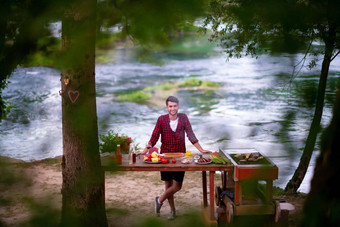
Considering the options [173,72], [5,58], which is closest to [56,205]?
[5,58]

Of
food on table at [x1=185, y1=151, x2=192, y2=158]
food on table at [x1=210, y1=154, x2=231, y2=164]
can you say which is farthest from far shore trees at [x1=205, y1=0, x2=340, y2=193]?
food on table at [x1=185, y1=151, x2=192, y2=158]

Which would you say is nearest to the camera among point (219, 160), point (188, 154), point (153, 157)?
point (219, 160)

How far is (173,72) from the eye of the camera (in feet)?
106

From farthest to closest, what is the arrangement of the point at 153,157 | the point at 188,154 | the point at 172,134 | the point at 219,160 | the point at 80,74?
the point at 172,134
the point at 188,154
the point at 153,157
the point at 219,160
the point at 80,74

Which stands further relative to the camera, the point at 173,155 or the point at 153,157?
the point at 173,155

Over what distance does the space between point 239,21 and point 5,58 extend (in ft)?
1.52

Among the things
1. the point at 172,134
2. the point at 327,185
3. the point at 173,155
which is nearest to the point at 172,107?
the point at 172,134

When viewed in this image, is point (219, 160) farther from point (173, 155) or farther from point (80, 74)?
point (80, 74)

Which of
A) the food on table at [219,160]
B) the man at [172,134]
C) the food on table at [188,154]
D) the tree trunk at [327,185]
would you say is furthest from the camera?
the man at [172,134]

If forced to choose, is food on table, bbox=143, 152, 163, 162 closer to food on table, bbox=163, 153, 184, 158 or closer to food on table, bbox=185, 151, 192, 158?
food on table, bbox=163, 153, 184, 158

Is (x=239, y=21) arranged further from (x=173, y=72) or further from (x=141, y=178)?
(x=173, y=72)

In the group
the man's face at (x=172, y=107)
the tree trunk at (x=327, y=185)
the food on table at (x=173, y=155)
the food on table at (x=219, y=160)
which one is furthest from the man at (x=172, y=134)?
the tree trunk at (x=327, y=185)

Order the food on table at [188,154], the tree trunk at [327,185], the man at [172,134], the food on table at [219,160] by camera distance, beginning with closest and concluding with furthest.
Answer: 1. the tree trunk at [327,185]
2. the food on table at [219,160]
3. the food on table at [188,154]
4. the man at [172,134]

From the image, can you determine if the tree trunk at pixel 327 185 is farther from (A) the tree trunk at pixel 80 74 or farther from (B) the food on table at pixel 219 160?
(B) the food on table at pixel 219 160
